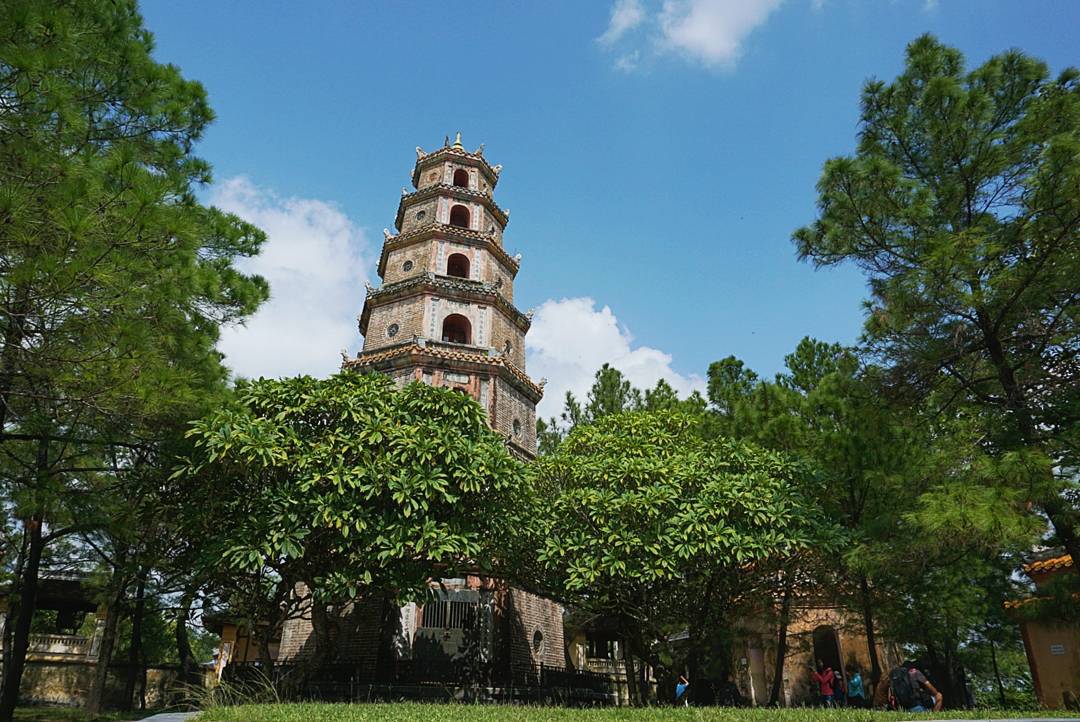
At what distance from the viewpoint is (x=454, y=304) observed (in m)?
22.7

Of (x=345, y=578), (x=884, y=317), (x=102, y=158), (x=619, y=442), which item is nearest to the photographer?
(x=102, y=158)

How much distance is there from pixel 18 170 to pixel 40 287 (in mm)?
1677

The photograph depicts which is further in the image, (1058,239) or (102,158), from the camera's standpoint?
(1058,239)

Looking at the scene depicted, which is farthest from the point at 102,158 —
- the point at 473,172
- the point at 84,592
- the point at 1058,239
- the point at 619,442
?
the point at 84,592

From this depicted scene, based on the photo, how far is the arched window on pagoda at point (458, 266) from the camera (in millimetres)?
24172

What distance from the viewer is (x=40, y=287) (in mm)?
7566

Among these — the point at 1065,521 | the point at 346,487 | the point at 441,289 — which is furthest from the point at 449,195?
the point at 1065,521

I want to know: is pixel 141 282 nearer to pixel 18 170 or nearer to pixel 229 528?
pixel 18 170

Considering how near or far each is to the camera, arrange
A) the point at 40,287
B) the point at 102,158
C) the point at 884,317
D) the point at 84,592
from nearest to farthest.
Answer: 1. the point at 40,287
2. the point at 102,158
3. the point at 884,317
4. the point at 84,592

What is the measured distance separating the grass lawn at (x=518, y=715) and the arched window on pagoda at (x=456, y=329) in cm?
1379

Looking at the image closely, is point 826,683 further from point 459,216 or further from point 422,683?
point 459,216

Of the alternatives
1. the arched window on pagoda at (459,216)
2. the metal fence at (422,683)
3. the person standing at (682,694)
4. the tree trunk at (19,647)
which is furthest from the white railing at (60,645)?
the person standing at (682,694)

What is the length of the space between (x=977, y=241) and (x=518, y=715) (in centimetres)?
998

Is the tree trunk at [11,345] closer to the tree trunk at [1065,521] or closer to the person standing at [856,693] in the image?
the tree trunk at [1065,521]
